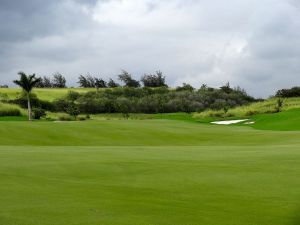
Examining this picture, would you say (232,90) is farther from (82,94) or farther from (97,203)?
(97,203)

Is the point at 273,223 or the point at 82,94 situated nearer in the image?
the point at 273,223

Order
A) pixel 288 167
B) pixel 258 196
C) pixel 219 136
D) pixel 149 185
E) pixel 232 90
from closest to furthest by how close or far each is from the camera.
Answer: pixel 258 196, pixel 149 185, pixel 288 167, pixel 219 136, pixel 232 90

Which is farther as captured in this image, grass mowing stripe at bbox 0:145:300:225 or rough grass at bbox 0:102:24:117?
rough grass at bbox 0:102:24:117

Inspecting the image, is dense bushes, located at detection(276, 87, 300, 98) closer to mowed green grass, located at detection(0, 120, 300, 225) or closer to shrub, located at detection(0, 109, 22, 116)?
shrub, located at detection(0, 109, 22, 116)

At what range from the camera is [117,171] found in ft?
49.1

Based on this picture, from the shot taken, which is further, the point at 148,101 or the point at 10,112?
the point at 148,101

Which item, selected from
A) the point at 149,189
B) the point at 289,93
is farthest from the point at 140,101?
the point at 149,189

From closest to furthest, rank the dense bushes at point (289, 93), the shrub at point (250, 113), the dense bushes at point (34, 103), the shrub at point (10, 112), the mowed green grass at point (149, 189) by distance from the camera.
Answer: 1. the mowed green grass at point (149, 189)
2. the shrub at point (10, 112)
3. the shrub at point (250, 113)
4. the dense bushes at point (34, 103)
5. the dense bushes at point (289, 93)

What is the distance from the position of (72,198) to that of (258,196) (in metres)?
4.21

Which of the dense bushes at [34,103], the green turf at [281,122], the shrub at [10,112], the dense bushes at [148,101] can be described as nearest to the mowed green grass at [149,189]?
the green turf at [281,122]

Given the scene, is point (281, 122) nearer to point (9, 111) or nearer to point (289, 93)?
point (9, 111)

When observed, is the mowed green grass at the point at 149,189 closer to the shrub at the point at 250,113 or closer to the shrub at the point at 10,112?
the shrub at the point at 10,112

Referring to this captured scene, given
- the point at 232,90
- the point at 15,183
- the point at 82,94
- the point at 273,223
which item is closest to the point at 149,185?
the point at 15,183

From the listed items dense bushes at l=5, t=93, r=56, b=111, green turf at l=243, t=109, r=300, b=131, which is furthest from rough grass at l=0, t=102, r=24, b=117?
green turf at l=243, t=109, r=300, b=131
